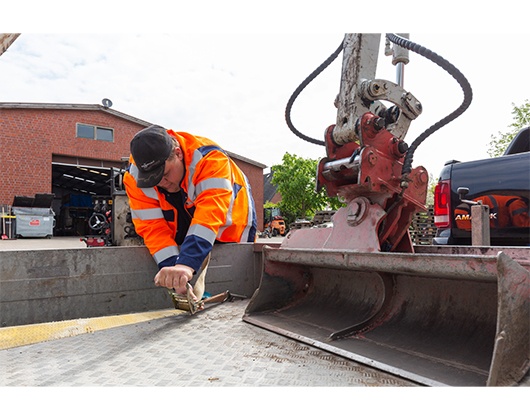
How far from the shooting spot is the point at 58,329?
2.18 meters

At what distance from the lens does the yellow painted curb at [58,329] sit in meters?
2.03

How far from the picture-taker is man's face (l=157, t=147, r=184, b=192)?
2.65m

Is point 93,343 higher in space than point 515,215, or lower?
lower

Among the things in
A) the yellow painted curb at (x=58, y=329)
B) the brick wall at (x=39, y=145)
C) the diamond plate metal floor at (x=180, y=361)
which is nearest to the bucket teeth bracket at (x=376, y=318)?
the diamond plate metal floor at (x=180, y=361)

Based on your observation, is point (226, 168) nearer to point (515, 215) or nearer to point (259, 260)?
point (259, 260)

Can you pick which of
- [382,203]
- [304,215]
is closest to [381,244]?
[382,203]

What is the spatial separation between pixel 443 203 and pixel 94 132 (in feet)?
60.2

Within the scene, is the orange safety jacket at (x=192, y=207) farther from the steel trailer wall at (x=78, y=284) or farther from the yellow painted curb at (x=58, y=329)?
the yellow painted curb at (x=58, y=329)

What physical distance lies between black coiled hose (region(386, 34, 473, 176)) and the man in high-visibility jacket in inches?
45.3

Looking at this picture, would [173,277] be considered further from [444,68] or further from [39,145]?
[39,145]

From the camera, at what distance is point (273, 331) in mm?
2213

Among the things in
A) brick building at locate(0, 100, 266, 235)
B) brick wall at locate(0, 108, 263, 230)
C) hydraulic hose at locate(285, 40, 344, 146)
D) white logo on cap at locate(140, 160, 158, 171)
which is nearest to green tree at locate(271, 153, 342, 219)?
brick building at locate(0, 100, 266, 235)

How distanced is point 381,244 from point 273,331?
84 cm

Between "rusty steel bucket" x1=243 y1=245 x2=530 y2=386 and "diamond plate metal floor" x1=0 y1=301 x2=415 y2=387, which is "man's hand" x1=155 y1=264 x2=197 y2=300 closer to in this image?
"diamond plate metal floor" x1=0 y1=301 x2=415 y2=387
